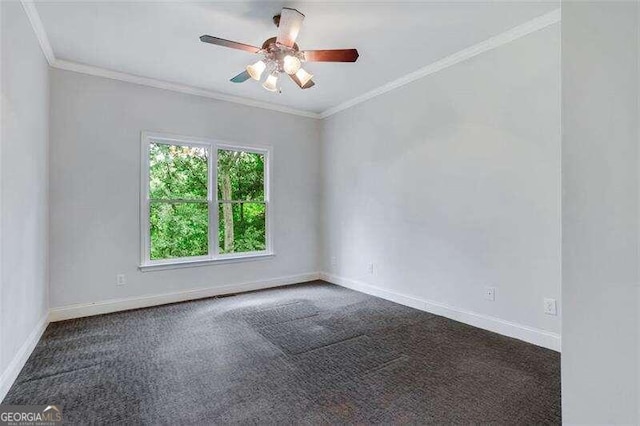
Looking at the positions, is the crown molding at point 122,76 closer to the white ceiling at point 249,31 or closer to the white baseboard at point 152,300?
the white ceiling at point 249,31

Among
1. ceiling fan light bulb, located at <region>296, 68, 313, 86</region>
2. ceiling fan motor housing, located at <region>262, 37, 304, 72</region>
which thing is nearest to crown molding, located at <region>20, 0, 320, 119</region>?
ceiling fan motor housing, located at <region>262, 37, 304, 72</region>

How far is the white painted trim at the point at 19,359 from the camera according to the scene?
197 cm

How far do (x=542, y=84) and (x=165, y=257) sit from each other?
4.37 m

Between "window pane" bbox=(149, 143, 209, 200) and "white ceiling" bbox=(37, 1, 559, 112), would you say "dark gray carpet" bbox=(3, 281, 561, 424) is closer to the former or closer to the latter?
"window pane" bbox=(149, 143, 209, 200)

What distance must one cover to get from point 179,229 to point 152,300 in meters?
0.91

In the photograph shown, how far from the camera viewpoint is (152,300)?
12.6 feet

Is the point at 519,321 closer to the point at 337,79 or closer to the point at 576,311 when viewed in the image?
the point at 576,311

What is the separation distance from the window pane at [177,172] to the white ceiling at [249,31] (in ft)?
2.93

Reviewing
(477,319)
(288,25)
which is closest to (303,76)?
(288,25)

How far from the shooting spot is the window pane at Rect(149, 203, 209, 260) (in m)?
3.96

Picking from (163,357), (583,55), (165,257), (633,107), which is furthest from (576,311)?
(165,257)

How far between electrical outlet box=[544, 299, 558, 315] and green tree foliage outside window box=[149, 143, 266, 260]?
348cm

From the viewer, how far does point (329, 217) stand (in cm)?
507

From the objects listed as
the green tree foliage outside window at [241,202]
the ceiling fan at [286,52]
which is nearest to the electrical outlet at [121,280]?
the green tree foliage outside window at [241,202]
